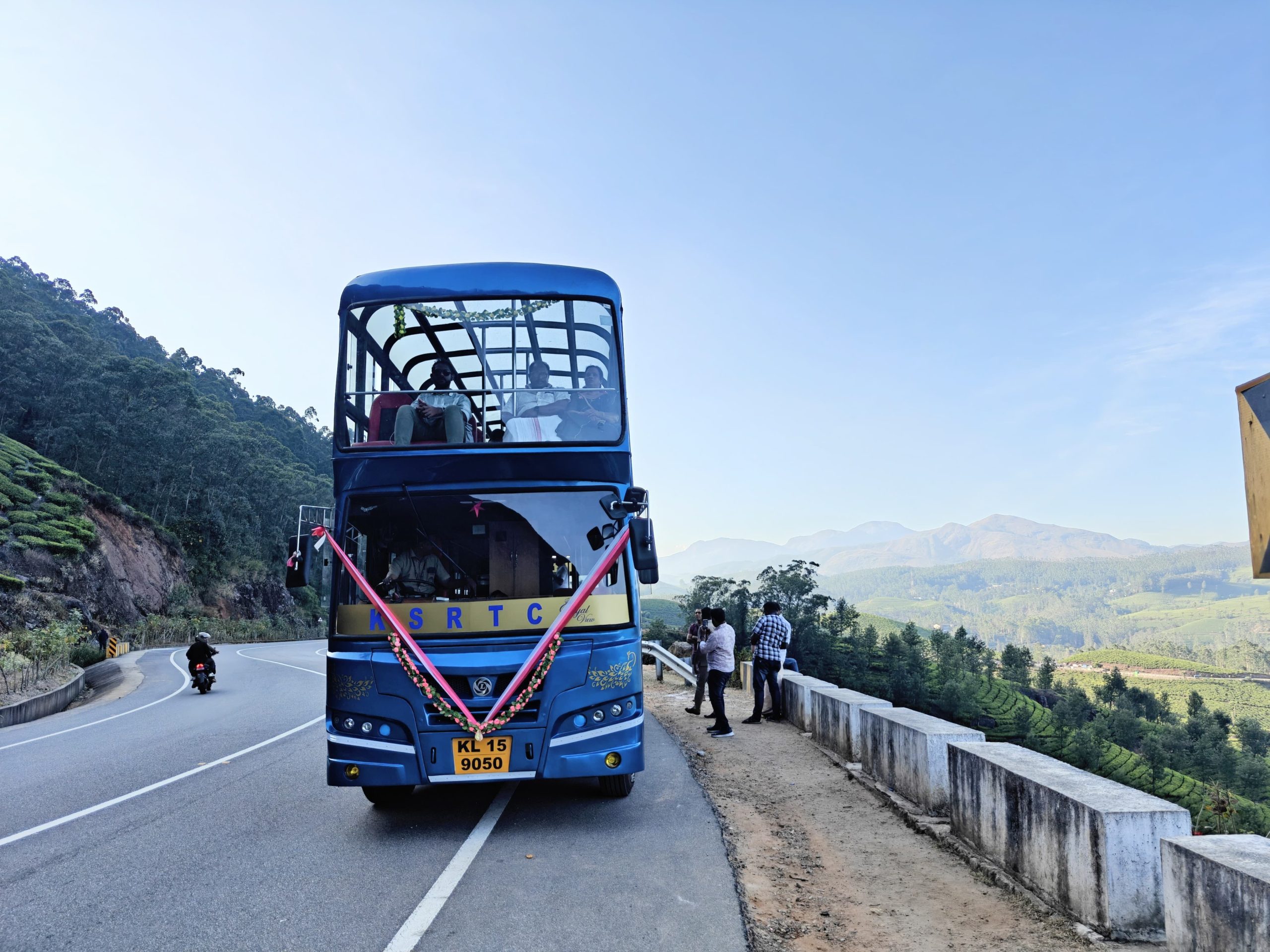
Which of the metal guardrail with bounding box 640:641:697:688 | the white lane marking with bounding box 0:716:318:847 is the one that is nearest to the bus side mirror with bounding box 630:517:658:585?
the white lane marking with bounding box 0:716:318:847

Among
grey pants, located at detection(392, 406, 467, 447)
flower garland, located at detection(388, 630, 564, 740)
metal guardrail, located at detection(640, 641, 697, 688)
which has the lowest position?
metal guardrail, located at detection(640, 641, 697, 688)

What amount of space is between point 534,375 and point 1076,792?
510 centimetres

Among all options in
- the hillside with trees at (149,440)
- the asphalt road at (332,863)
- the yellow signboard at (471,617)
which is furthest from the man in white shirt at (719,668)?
the hillside with trees at (149,440)

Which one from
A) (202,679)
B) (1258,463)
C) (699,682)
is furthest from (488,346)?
(202,679)

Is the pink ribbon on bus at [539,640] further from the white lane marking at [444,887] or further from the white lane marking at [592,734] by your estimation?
the white lane marking at [444,887]

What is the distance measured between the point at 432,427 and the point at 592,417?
1.30 metres

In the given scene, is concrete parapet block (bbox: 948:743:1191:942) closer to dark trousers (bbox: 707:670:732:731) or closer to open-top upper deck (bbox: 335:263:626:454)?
open-top upper deck (bbox: 335:263:626:454)

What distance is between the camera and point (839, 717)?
→ 9320 mm

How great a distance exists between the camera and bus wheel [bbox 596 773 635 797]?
23.1 ft

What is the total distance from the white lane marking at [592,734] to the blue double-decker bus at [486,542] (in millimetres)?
14

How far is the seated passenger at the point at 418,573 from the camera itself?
21.2 ft

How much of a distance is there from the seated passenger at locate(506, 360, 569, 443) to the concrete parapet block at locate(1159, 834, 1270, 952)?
15.8 ft

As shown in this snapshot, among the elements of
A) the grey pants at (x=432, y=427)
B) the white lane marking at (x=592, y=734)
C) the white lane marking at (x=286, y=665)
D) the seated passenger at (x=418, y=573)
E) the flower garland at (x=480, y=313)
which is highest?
the flower garland at (x=480, y=313)

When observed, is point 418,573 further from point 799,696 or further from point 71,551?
point 71,551
